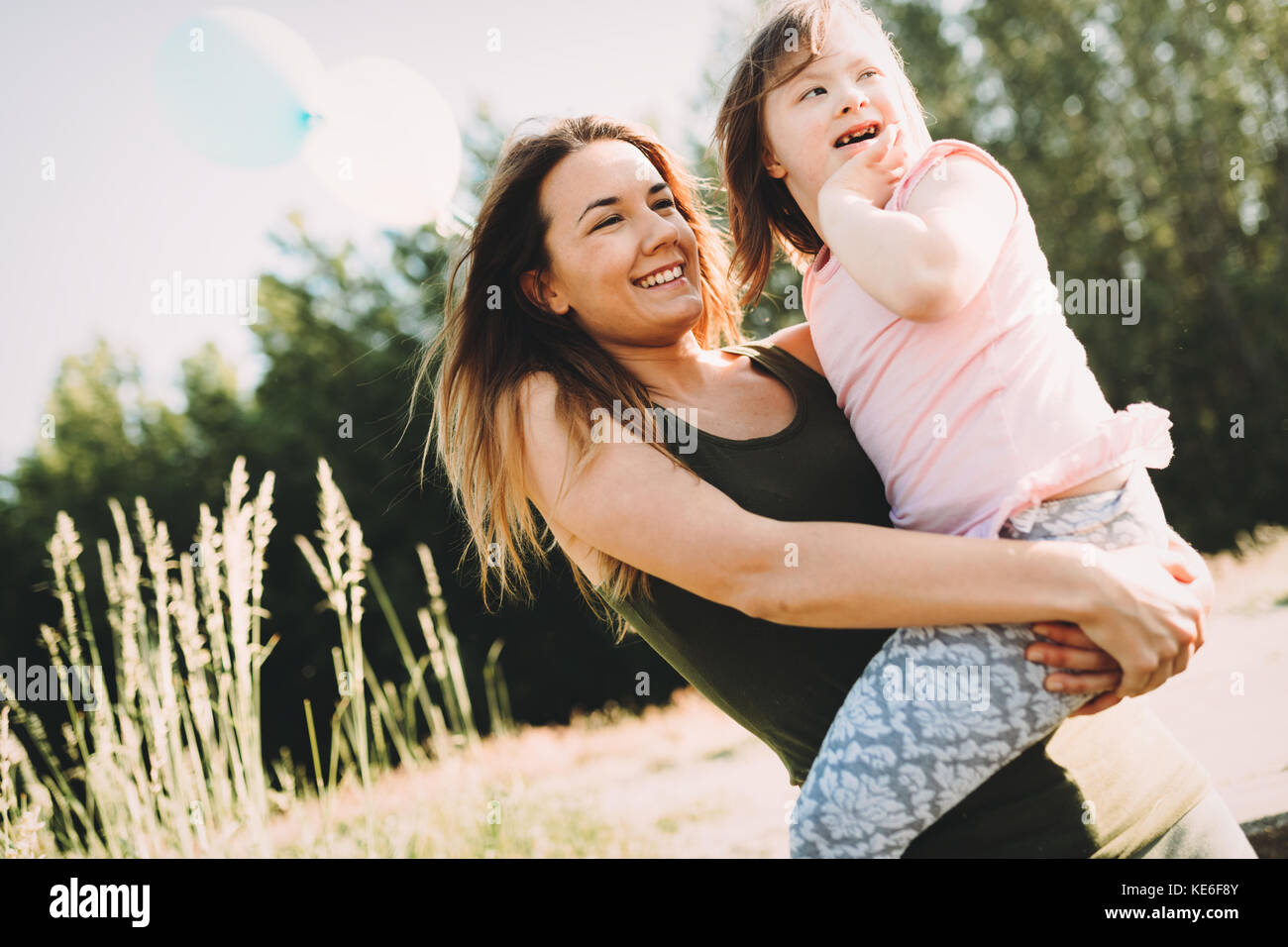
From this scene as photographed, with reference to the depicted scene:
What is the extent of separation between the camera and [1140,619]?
1.23m

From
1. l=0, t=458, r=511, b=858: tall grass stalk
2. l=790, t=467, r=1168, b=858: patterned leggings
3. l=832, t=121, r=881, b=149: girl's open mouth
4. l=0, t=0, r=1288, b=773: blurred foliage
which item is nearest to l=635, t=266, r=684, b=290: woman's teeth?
l=832, t=121, r=881, b=149: girl's open mouth

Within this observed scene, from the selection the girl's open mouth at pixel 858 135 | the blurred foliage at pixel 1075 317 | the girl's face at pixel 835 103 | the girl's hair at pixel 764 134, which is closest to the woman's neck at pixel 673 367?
the girl's hair at pixel 764 134

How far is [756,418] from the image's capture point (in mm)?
1640

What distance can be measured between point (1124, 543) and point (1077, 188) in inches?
554

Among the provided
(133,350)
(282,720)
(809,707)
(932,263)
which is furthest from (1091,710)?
(133,350)

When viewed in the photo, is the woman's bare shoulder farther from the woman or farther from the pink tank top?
the pink tank top

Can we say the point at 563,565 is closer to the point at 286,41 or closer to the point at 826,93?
the point at 286,41

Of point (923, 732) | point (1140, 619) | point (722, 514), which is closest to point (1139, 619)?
point (1140, 619)

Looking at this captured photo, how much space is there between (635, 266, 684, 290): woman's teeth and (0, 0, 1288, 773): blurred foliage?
993 centimetres

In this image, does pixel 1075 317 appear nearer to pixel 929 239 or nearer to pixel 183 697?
pixel 183 697

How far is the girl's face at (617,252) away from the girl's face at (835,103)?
29 cm

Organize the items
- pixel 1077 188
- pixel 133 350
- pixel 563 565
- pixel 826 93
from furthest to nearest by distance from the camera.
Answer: pixel 133 350 < pixel 1077 188 < pixel 563 565 < pixel 826 93

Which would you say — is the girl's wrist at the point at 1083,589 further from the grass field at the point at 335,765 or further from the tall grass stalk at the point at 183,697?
the tall grass stalk at the point at 183,697

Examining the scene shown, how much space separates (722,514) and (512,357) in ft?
1.83
